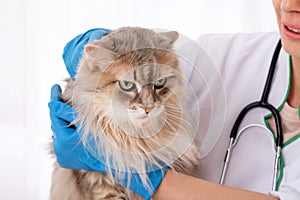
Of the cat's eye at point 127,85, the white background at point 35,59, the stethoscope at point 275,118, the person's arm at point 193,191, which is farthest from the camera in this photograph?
the white background at point 35,59

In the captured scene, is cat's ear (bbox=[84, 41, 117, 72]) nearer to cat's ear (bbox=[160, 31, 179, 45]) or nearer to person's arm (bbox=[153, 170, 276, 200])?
cat's ear (bbox=[160, 31, 179, 45])

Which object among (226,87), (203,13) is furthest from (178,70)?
(203,13)

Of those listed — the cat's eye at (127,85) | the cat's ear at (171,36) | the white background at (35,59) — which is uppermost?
the cat's ear at (171,36)

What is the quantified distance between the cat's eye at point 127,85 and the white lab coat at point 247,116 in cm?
27

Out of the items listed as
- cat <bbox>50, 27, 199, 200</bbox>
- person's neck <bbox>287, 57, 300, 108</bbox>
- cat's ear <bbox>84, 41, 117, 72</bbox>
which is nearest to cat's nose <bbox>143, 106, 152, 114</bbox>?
cat <bbox>50, 27, 199, 200</bbox>

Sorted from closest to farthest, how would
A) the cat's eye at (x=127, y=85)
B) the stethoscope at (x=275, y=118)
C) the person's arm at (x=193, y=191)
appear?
the cat's eye at (x=127, y=85) → the person's arm at (x=193, y=191) → the stethoscope at (x=275, y=118)

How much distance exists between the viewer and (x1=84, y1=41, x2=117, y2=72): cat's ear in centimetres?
95

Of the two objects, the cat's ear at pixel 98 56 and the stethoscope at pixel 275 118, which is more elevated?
the cat's ear at pixel 98 56

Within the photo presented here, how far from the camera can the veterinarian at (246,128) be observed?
106 centimetres

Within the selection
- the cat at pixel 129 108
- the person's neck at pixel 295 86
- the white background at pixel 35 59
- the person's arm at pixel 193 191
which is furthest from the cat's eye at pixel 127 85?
the white background at pixel 35 59

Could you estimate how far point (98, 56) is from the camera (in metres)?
0.97

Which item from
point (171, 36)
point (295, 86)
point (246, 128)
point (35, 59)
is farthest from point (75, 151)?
point (35, 59)

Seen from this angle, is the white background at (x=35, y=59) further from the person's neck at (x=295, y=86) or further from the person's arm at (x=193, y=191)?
the person's arm at (x=193, y=191)

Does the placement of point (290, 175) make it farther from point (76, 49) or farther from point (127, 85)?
point (76, 49)
